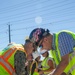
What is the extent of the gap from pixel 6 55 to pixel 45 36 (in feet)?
3.09

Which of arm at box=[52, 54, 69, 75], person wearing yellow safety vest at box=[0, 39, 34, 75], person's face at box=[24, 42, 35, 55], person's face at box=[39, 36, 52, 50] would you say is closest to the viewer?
person wearing yellow safety vest at box=[0, 39, 34, 75]

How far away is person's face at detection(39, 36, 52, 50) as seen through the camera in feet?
15.4

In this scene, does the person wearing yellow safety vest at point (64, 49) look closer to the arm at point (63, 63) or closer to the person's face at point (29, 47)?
the arm at point (63, 63)

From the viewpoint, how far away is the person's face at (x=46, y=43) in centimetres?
468

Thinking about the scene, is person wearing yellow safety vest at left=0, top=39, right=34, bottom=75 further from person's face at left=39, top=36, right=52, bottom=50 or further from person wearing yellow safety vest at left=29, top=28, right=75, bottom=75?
person's face at left=39, top=36, right=52, bottom=50

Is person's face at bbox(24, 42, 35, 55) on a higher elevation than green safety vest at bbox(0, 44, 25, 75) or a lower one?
higher

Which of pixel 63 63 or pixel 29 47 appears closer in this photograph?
pixel 63 63

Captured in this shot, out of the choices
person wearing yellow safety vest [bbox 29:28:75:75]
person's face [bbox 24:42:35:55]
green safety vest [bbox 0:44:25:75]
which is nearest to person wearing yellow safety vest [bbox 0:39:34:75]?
green safety vest [bbox 0:44:25:75]

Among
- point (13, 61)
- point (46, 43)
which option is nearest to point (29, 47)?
point (46, 43)

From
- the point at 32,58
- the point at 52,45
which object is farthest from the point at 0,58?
the point at 32,58

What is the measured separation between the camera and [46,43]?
471 cm

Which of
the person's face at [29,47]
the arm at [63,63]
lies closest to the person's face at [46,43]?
the person's face at [29,47]

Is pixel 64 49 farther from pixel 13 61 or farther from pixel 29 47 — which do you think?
pixel 13 61

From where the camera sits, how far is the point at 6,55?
161 inches
